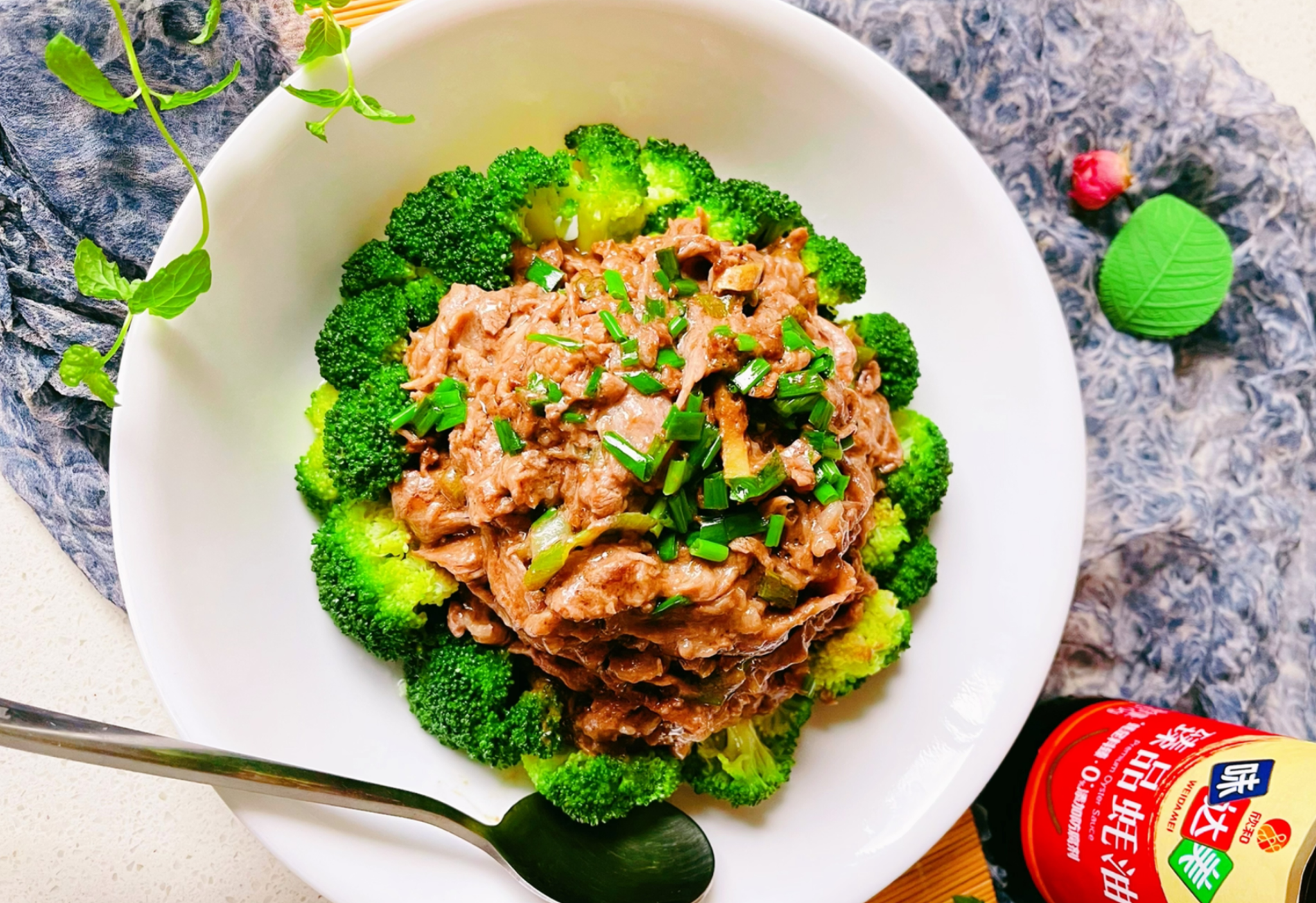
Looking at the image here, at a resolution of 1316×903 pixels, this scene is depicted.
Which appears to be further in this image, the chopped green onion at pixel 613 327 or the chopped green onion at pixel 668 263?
the chopped green onion at pixel 668 263

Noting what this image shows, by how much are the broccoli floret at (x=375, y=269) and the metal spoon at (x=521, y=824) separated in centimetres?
129

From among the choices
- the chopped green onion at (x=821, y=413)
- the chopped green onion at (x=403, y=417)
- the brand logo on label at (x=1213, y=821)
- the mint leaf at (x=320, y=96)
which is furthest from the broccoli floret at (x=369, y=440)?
the brand logo on label at (x=1213, y=821)

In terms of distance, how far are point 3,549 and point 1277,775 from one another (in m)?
3.74

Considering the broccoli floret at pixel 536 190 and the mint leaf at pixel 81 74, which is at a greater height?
the mint leaf at pixel 81 74

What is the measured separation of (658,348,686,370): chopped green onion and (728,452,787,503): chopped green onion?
0.31m

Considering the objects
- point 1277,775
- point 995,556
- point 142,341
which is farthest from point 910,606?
point 142,341

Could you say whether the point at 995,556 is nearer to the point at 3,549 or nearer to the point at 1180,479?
the point at 1180,479

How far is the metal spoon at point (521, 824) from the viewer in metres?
2.13

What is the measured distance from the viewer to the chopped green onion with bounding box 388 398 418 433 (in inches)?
98.6

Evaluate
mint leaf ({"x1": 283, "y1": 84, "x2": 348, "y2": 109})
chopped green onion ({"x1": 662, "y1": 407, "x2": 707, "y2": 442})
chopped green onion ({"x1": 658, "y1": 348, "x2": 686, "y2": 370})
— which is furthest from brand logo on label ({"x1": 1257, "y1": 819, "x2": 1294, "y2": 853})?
mint leaf ({"x1": 283, "y1": 84, "x2": 348, "y2": 109})

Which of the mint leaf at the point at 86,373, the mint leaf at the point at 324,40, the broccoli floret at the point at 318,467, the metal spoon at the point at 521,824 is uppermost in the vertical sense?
the mint leaf at the point at 324,40

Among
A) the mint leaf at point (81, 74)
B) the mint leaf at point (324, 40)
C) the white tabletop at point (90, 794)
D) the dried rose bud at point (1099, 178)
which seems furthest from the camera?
the dried rose bud at point (1099, 178)

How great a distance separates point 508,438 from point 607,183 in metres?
0.86

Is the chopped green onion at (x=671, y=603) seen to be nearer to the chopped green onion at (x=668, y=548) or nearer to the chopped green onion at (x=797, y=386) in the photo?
the chopped green onion at (x=668, y=548)
